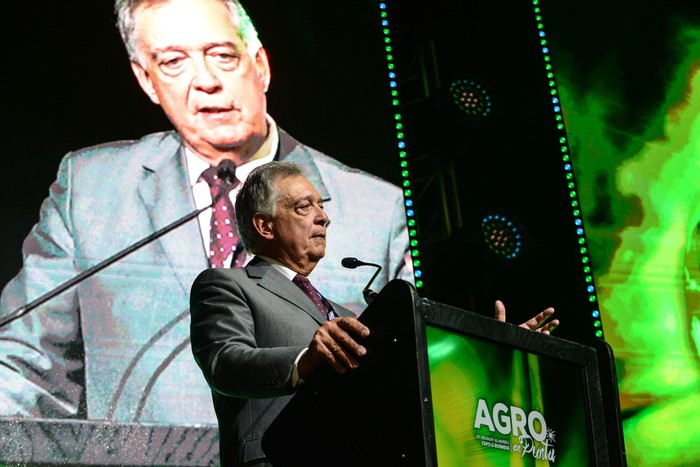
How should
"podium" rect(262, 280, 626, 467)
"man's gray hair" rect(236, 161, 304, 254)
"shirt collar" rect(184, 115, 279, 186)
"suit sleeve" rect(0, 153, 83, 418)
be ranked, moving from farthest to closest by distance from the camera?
"shirt collar" rect(184, 115, 279, 186), "suit sleeve" rect(0, 153, 83, 418), "man's gray hair" rect(236, 161, 304, 254), "podium" rect(262, 280, 626, 467)

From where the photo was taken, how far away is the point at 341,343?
129 cm

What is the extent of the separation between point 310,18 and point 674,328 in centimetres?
200

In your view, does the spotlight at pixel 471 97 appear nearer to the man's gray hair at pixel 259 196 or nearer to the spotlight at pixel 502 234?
the spotlight at pixel 502 234

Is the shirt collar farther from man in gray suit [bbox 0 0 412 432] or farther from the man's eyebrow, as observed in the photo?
the man's eyebrow

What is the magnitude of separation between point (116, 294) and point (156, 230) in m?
0.27

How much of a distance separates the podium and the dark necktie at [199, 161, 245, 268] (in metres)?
1.75

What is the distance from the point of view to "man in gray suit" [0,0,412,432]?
291 cm

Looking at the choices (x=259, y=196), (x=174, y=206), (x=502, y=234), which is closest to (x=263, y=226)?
(x=259, y=196)

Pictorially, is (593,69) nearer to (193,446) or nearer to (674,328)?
(674,328)

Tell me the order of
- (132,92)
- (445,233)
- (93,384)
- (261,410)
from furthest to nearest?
(445,233), (132,92), (93,384), (261,410)

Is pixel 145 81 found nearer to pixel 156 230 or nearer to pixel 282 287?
pixel 156 230

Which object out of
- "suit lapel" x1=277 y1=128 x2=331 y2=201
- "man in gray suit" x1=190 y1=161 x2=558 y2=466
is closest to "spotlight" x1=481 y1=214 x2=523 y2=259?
"suit lapel" x1=277 y1=128 x2=331 y2=201

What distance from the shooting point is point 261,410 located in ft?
5.32

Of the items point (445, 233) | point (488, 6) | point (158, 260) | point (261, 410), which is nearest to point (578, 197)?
point (445, 233)
